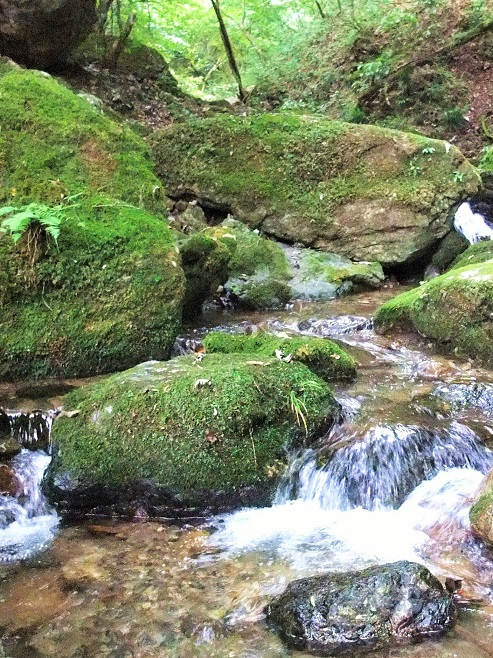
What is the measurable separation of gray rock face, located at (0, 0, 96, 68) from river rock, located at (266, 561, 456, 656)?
8904mm

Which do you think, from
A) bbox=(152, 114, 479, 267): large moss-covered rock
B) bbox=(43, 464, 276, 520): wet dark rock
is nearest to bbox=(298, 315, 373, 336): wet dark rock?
bbox=(152, 114, 479, 267): large moss-covered rock

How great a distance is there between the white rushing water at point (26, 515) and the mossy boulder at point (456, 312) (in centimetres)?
407

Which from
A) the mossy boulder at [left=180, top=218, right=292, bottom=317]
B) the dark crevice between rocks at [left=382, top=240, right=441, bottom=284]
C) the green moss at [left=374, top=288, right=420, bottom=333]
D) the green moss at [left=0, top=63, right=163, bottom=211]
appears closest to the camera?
the green moss at [left=0, top=63, right=163, bottom=211]

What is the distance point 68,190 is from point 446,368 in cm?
416

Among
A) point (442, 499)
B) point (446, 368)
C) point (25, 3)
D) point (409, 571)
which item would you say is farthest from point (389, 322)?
point (25, 3)

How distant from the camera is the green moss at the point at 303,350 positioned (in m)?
5.20

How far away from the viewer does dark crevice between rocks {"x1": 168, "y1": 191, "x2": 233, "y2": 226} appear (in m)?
9.25

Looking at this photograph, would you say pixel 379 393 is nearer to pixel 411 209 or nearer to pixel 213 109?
pixel 411 209

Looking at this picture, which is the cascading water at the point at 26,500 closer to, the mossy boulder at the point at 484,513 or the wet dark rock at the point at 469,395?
the mossy boulder at the point at 484,513

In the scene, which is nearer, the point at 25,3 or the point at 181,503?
the point at 181,503

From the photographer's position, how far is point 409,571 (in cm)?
269

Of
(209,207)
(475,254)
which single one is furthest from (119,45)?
(475,254)

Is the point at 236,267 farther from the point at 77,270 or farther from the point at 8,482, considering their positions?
the point at 8,482

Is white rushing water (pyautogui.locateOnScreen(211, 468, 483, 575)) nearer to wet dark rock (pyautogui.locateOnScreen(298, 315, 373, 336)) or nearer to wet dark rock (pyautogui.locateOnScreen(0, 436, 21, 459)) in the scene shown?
wet dark rock (pyautogui.locateOnScreen(0, 436, 21, 459))
